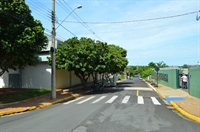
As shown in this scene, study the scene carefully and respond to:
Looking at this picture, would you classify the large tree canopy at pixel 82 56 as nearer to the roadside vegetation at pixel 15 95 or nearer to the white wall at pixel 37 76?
the roadside vegetation at pixel 15 95

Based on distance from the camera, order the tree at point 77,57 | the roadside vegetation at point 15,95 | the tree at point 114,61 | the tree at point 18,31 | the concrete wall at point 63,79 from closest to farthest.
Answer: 1. the tree at point 18,31
2. the roadside vegetation at point 15,95
3. the tree at point 77,57
4. the tree at point 114,61
5. the concrete wall at point 63,79

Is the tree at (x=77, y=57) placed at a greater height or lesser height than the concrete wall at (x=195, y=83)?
greater

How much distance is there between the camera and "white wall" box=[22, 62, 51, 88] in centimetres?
2462

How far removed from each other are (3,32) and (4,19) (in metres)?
0.92

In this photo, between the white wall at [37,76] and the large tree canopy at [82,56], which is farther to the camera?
the white wall at [37,76]

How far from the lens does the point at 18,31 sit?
13594mm

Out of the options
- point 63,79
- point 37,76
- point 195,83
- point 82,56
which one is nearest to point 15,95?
point 82,56

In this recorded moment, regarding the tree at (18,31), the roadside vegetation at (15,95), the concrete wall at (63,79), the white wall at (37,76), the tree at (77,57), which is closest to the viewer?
the tree at (18,31)

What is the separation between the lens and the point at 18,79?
25328 millimetres

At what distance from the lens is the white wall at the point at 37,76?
80.8 feet

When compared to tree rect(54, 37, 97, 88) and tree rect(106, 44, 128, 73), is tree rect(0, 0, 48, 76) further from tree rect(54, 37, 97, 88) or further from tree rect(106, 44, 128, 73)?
tree rect(106, 44, 128, 73)

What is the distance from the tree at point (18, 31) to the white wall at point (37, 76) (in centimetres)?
970

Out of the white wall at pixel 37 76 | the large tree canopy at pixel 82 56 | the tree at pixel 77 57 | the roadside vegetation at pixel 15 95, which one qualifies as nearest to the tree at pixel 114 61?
the large tree canopy at pixel 82 56

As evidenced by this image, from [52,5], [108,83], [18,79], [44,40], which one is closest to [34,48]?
[44,40]
